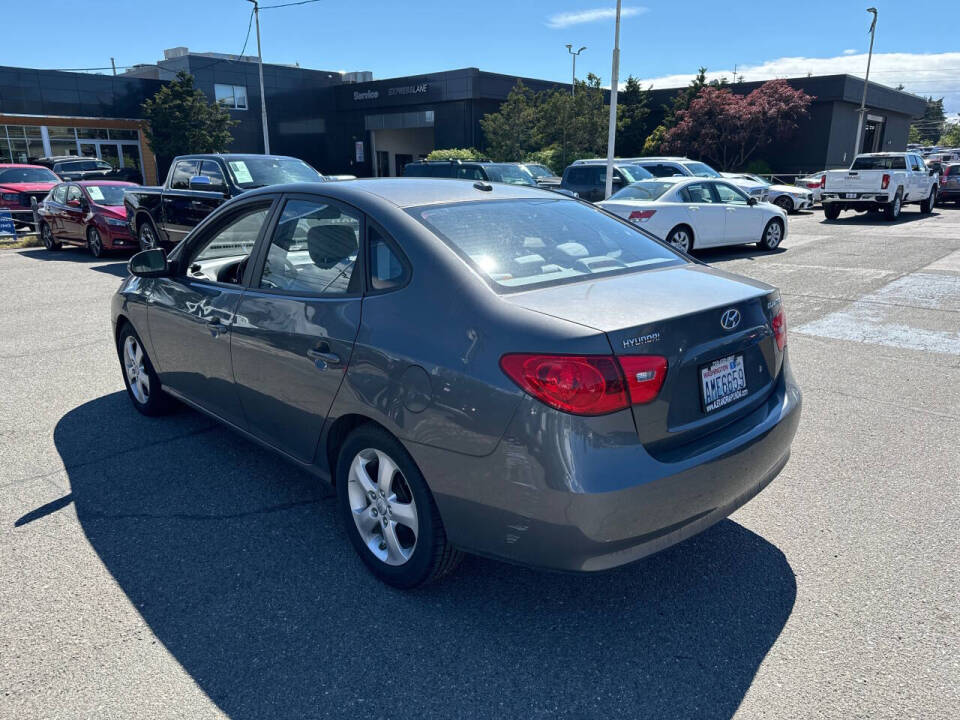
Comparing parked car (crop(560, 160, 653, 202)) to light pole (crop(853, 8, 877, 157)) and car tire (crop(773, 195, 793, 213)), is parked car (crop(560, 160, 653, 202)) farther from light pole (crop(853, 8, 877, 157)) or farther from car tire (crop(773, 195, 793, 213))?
light pole (crop(853, 8, 877, 157))

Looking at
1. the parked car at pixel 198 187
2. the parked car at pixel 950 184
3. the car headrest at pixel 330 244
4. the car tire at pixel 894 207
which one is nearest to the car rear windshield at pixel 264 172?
the parked car at pixel 198 187

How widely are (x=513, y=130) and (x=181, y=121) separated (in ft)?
57.3

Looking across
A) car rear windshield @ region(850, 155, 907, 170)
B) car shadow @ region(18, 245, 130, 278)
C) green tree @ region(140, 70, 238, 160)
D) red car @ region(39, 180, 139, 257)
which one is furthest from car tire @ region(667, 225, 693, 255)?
green tree @ region(140, 70, 238, 160)

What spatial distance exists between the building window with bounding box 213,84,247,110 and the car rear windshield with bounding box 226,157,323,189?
124 ft

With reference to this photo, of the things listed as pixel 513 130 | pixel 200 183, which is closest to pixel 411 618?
pixel 200 183

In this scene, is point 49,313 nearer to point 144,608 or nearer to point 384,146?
point 144,608

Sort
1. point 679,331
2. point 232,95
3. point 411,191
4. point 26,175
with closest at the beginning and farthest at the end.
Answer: point 679,331
point 411,191
point 26,175
point 232,95

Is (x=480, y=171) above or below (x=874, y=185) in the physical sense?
above

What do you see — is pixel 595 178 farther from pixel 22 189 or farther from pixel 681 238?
pixel 22 189

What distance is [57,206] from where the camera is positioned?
49.2 feet

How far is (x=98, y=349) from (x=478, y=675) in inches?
239

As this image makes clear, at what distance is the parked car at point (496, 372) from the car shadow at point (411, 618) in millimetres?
275

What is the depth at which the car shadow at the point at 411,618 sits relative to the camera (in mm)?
2496

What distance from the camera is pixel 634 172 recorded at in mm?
18750
